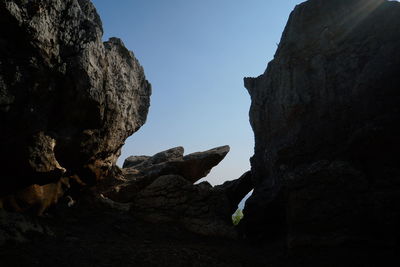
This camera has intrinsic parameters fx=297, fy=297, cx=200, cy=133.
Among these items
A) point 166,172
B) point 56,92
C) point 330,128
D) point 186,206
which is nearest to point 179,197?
point 186,206

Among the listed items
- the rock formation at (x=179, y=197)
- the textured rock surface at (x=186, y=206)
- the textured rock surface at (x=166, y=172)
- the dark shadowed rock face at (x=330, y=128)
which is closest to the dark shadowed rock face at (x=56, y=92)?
the rock formation at (x=179, y=197)

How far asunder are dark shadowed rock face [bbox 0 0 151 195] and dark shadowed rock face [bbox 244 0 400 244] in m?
11.3

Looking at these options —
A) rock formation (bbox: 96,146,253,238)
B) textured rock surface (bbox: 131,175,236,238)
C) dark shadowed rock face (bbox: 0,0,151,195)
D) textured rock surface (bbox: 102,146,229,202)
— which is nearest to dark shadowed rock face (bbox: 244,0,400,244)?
textured rock surface (bbox: 131,175,236,238)

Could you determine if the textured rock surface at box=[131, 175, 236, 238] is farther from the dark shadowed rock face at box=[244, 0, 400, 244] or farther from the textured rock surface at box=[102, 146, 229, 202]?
the textured rock surface at box=[102, 146, 229, 202]

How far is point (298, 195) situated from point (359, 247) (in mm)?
3493

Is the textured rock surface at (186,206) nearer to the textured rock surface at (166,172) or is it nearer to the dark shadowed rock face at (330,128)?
the dark shadowed rock face at (330,128)

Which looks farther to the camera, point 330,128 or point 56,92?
point 330,128

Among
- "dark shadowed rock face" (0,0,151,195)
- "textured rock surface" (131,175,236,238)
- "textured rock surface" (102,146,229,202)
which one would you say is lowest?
"textured rock surface" (131,175,236,238)

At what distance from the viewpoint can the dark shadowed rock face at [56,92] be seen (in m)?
12.6

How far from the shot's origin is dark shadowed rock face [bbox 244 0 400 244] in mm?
13758

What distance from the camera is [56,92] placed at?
14938 mm

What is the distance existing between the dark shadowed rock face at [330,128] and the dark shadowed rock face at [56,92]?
445 inches

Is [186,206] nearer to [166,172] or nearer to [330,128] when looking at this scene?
[166,172]

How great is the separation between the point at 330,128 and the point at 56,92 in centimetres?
1517
